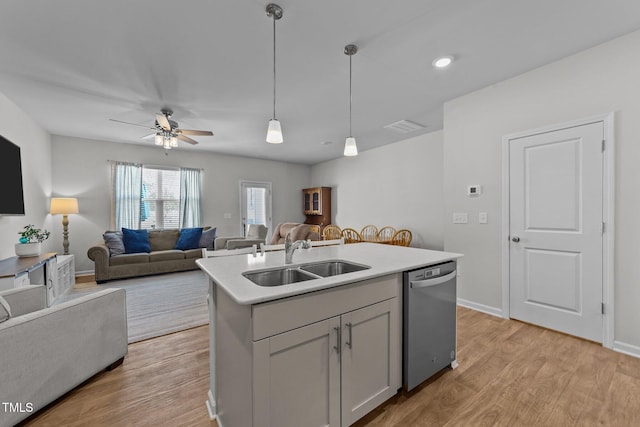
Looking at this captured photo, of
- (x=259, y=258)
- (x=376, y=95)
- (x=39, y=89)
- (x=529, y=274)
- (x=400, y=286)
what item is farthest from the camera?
(x=376, y=95)

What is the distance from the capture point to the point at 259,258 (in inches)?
75.7

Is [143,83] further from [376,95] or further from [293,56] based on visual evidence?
[376,95]

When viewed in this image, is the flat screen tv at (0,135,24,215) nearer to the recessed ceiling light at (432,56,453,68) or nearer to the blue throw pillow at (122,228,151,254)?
the blue throw pillow at (122,228,151,254)

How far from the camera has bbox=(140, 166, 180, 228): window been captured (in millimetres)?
5629

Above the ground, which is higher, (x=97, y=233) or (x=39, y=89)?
(x=39, y=89)

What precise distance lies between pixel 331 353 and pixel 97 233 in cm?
601

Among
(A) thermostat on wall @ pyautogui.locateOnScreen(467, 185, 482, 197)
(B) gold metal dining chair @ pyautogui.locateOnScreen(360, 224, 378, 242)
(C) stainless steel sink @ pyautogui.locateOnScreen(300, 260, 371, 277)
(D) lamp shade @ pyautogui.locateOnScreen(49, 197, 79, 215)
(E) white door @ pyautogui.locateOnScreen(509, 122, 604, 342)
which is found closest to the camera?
(C) stainless steel sink @ pyautogui.locateOnScreen(300, 260, 371, 277)

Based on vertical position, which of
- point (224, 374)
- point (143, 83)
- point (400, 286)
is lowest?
point (224, 374)

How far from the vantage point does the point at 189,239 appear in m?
5.51

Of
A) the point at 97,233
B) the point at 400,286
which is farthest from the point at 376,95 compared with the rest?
the point at 97,233

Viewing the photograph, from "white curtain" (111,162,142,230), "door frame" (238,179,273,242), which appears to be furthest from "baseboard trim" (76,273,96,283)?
"door frame" (238,179,273,242)

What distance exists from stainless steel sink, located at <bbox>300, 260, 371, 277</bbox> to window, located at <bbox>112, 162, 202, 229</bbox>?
17.0 feet

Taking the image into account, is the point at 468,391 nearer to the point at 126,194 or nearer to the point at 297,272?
the point at 297,272

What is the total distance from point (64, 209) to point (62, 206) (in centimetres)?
6
